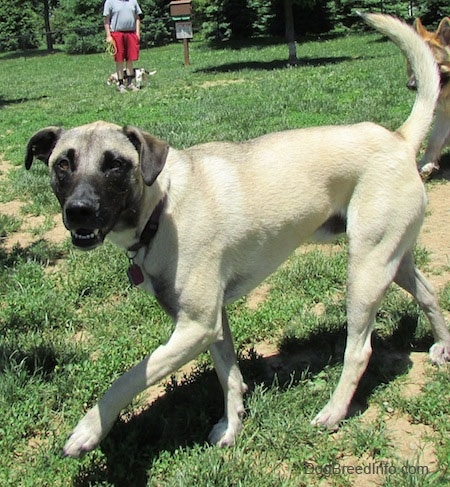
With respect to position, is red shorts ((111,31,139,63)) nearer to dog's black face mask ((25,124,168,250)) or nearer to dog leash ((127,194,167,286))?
dog's black face mask ((25,124,168,250))

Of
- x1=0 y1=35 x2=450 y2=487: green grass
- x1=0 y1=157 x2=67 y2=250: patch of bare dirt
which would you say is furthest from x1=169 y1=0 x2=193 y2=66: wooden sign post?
x1=0 y1=157 x2=67 y2=250: patch of bare dirt

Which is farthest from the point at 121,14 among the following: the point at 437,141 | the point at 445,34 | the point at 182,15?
the point at 437,141

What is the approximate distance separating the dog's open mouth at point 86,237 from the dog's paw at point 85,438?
0.75 m

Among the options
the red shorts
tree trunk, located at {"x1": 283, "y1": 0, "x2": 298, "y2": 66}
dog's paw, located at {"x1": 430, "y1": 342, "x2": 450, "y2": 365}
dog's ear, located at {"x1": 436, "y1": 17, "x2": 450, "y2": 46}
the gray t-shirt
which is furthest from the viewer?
tree trunk, located at {"x1": 283, "y1": 0, "x2": 298, "y2": 66}

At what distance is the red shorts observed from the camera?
1305 cm

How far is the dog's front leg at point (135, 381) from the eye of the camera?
249 centimetres

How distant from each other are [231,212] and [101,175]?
68 cm

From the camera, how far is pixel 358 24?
2861 cm

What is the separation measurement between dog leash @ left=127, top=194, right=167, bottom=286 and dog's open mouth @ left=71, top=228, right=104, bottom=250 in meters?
0.25

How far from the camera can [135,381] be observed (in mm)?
2582

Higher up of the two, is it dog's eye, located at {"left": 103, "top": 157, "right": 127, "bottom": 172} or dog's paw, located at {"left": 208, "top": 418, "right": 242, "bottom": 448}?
dog's eye, located at {"left": 103, "top": 157, "right": 127, "bottom": 172}

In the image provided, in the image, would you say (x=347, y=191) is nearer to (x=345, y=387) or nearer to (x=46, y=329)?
(x=345, y=387)

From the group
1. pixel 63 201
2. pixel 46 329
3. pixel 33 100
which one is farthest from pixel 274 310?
pixel 33 100

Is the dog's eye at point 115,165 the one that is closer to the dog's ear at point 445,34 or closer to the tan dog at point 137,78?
the dog's ear at point 445,34
